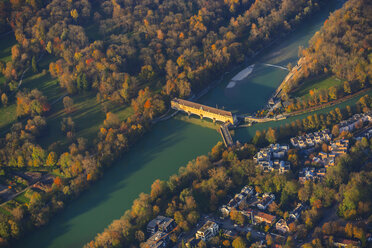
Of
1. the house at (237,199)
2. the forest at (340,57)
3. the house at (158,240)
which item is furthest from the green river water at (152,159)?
the house at (237,199)

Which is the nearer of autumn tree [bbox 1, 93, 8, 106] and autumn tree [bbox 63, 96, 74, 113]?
autumn tree [bbox 63, 96, 74, 113]

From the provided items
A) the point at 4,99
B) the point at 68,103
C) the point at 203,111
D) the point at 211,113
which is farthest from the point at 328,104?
the point at 4,99

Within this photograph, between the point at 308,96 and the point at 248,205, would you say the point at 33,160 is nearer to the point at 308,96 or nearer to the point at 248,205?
the point at 248,205

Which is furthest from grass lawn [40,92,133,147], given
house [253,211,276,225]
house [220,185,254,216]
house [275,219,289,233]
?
house [275,219,289,233]

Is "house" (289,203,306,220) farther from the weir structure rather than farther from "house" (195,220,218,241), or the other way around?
the weir structure

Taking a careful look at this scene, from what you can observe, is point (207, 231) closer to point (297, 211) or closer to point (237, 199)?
point (237, 199)

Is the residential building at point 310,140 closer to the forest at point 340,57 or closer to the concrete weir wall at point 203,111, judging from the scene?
the forest at point 340,57
